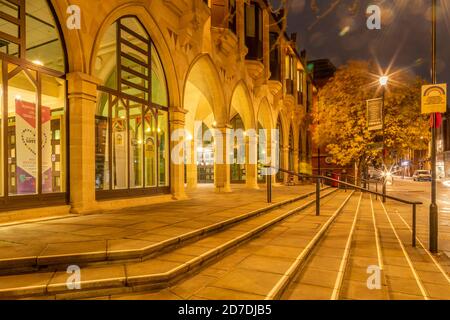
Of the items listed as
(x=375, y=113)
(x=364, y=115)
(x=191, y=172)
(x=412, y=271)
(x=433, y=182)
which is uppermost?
(x=364, y=115)

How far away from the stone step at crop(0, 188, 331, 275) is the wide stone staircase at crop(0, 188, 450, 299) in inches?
0.5

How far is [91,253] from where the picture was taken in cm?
402

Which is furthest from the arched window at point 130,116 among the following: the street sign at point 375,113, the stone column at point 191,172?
the street sign at point 375,113

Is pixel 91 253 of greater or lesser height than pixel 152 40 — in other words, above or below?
below

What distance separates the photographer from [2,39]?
20.4 feet

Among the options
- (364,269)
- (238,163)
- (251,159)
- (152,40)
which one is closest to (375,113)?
(251,159)

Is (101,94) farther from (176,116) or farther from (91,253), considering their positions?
(91,253)

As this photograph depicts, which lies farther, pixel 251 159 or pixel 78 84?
pixel 251 159

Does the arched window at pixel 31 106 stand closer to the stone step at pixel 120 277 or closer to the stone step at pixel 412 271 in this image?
the stone step at pixel 120 277

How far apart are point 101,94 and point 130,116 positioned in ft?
3.56

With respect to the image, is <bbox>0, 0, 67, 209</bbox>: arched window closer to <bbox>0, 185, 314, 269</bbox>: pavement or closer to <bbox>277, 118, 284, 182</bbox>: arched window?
<bbox>0, 185, 314, 269</bbox>: pavement

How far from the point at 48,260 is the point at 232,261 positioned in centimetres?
255

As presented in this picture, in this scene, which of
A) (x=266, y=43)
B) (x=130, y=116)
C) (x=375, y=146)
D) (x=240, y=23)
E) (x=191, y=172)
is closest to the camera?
(x=130, y=116)

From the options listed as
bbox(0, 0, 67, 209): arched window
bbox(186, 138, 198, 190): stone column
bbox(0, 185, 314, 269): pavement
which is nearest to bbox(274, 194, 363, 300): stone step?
bbox(0, 185, 314, 269): pavement
